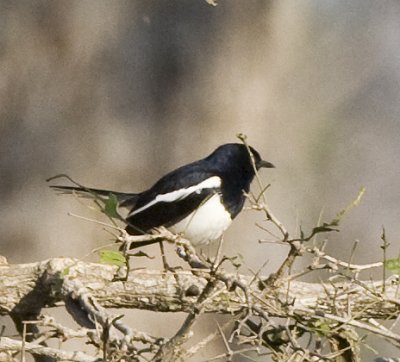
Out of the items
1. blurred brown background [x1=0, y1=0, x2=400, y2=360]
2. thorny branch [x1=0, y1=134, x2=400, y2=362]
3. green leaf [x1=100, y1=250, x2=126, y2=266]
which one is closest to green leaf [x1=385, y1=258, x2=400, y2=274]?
thorny branch [x1=0, y1=134, x2=400, y2=362]

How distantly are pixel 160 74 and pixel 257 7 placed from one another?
1.37 ft

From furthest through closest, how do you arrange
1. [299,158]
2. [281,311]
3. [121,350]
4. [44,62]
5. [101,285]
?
[299,158] → [44,62] → [101,285] → [281,311] → [121,350]

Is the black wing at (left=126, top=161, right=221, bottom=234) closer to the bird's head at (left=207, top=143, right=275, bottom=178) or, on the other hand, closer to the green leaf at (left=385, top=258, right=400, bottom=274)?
the bird's head at (left=207, top=143, right=275, bottom=178)

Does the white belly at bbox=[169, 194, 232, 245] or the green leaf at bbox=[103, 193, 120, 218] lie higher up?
the white belly at bbox=[169, 194, 232, 245]

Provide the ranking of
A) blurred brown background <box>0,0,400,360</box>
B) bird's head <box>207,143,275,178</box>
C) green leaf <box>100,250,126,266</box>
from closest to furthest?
green leaf <box>100,250,126,266</box> < bird's head <box>207,143,275,178</box> < blurred brown background <box>0,0,400,360</box>

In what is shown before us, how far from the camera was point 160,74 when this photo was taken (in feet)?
13.2

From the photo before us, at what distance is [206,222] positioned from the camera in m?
3.35

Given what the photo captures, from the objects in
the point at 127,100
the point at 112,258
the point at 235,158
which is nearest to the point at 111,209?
the point at 112,258

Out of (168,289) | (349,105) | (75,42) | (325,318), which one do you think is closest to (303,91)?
(349,105)

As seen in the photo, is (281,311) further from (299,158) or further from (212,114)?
(299,158)

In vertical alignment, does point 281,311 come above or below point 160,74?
below

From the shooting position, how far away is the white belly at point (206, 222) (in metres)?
3.35

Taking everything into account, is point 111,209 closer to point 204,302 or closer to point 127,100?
point 204,302

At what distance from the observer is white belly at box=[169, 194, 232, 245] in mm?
3346
